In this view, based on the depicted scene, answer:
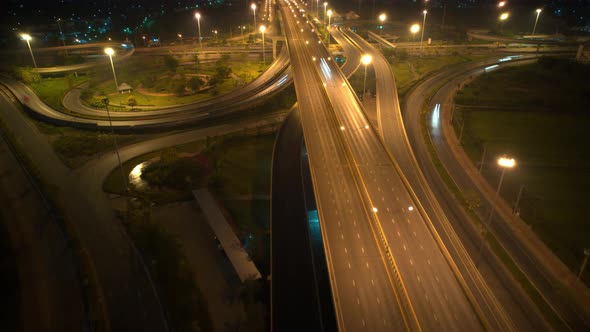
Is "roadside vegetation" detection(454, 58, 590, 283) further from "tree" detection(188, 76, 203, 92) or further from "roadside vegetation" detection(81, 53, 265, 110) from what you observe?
"tree" detection(188, 76, 203, 92)

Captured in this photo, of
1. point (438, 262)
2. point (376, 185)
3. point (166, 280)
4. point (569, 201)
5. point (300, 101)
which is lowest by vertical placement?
point (166, 280)

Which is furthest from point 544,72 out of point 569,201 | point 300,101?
point 300,101

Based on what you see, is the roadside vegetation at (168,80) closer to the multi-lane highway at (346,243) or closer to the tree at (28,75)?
the tree at (28,75)

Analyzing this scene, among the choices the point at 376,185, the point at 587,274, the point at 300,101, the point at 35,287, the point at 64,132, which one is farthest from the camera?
the point at 64,132

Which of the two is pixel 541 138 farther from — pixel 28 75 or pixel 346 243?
pixel 28 75

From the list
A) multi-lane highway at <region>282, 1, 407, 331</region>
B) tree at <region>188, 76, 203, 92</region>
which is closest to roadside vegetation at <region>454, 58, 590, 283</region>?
multi-lane highway at <region>282, 1, 407, 331</region>

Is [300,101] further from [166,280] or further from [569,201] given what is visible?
[569,201]

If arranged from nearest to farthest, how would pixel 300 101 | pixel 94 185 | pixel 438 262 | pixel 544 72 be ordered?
1. pixel 438 262
2. pixel 94 185
3. pixel 300 101
4. pixel 544 72

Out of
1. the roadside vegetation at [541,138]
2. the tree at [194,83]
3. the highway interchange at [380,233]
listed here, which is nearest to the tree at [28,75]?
the highway interchange at [380,233]
